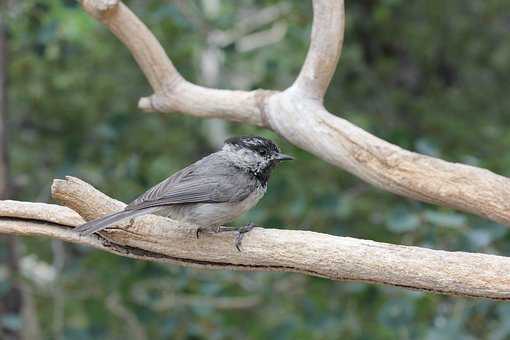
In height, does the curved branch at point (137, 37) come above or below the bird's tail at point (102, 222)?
above

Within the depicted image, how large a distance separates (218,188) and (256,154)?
390mm

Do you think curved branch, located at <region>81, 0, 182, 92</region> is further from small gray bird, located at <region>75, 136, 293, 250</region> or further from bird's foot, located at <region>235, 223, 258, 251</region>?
bird's foot, located at <region>235, 223, 258, 251</region>

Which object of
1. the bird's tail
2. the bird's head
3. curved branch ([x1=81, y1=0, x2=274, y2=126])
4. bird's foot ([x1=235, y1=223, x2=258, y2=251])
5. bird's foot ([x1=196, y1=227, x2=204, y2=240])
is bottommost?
the bird's tail

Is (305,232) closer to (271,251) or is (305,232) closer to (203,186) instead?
(271,251)

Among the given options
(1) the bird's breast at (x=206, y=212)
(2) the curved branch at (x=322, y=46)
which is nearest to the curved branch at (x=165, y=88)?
(2) the curved branch at (x=322, y=46)

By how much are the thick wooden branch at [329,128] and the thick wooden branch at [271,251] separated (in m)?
0.71

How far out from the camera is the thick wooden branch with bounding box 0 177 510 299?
3.57 m

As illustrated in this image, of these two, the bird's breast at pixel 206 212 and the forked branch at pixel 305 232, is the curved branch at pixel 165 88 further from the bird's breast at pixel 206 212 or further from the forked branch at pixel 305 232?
the bird's breast at pixel 206 212

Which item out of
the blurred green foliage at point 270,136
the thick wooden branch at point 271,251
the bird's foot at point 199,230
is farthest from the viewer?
the blurred green foliage at point 270,136

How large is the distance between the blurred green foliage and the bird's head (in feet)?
3.98

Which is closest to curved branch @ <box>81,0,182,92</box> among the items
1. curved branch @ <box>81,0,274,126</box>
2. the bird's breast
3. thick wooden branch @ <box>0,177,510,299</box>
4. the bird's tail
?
curved branch @ <box>81,0,274,126</box>

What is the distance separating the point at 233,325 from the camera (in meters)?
6.49

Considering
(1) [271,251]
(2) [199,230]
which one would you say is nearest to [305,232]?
(1) [271,251]

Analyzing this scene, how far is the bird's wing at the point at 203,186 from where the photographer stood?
4.17 m
